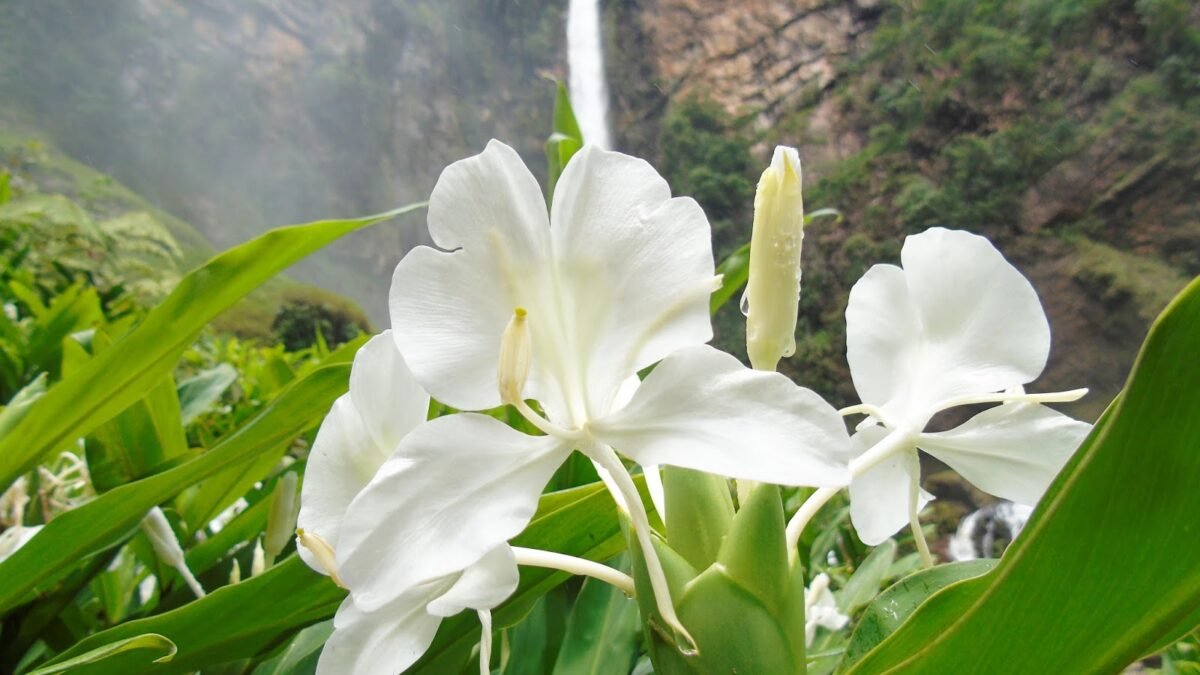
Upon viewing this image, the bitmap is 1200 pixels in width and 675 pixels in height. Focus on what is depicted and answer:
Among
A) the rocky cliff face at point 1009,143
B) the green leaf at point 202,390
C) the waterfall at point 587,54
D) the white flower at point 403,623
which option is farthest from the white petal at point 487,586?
the waterfall at point 587,54

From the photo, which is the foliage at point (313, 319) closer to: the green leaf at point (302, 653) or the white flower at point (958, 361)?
the green leaf at point (302, 653)

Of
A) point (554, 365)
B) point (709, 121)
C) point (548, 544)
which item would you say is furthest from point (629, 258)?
point (709, 121)

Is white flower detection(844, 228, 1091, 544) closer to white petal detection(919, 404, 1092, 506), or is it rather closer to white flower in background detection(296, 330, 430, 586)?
white petal detection(919, 404, 1092, 506)

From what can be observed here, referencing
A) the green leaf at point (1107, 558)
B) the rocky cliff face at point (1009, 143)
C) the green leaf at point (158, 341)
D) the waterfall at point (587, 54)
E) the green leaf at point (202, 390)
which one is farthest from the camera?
the waterfall at point (587, 54)

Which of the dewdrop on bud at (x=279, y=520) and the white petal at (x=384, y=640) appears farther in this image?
the dewdrop on bud at (x=279, y=520)

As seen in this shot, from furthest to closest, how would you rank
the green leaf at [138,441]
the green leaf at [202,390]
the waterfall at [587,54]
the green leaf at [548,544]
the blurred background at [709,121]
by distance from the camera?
the waterfall at [587,54]
the blurred background at [709,121]
the green leaf at [202,390]
the green leaf at [138,441]
the green leaf at [548,544]

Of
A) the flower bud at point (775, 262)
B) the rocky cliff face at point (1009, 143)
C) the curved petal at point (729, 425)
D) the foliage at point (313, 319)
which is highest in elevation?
the flower bud at point (775, 262)
